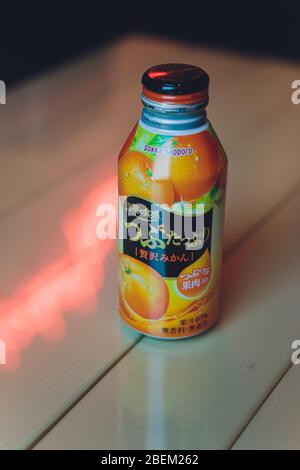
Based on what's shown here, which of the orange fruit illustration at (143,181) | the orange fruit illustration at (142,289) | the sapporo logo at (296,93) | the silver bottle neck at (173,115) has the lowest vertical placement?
the sapporo logo at (296,93)

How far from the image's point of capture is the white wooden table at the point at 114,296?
0.84 metres

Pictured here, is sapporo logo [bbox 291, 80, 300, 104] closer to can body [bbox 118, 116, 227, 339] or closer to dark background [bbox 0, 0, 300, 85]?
dark background [bbox 0, 0, 300, 85]

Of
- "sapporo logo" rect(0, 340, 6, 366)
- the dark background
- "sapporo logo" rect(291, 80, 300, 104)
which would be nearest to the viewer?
"sapporo logo" rect(0, 340, 6, 366)

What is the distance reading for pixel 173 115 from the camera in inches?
32.5

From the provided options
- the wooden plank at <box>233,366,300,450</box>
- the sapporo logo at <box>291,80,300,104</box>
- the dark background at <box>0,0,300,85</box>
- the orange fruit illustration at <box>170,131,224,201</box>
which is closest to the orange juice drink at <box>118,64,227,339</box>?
the orange fruit illustration at <box>170,131,224,201</box>

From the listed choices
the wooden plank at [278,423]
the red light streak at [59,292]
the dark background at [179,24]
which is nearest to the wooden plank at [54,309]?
the red light streak at [59,292]

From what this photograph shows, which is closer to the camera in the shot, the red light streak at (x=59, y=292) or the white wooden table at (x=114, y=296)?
the white wooden table at (x=114, y=296)

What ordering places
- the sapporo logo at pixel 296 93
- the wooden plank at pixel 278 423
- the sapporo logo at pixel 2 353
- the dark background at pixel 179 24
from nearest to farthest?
the wooden plank at pixel 278 423 → the sapporo logo at pixel 2 353 → the sapporo logo at pixel 296 93 → the dark background at pixel 179 24

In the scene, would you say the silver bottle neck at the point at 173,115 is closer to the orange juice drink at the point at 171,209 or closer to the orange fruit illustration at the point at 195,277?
the orange juice drink at the point at 171,209

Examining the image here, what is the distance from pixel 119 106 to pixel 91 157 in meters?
0.22

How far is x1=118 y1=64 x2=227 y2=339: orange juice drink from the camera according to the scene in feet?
2.74

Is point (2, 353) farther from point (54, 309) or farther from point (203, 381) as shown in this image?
point (203, 381)

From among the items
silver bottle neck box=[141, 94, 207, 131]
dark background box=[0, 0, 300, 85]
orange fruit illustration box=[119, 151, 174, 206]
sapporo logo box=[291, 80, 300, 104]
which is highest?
silver bottle neck box=[141, 94, 207, 131]
